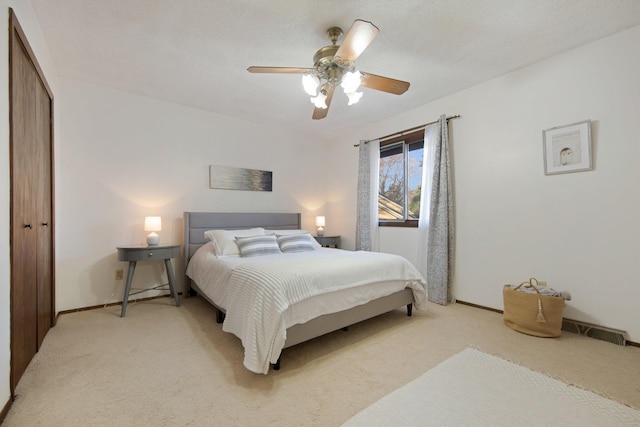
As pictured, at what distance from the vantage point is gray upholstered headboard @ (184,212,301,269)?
3570mm

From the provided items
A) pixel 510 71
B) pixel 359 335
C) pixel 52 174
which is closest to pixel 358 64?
pixel 510 71

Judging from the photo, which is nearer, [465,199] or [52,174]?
[52,174]

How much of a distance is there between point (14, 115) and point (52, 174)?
1259 mm

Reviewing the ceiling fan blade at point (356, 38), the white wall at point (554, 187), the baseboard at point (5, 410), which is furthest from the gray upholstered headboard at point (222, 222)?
the ceiling fan blade at point (356, 38)

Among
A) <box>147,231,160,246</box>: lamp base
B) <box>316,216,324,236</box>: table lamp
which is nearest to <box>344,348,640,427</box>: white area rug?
<box>147,231,160,246</box>: lamp base

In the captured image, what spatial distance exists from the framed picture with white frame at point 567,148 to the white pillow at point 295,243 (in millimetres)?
2609

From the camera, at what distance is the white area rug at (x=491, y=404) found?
1.42 meters

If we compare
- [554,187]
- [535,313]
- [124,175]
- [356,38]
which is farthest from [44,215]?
[554,187]

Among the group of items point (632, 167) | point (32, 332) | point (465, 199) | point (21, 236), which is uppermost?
point (632, 167)

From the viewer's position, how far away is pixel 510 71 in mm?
2877

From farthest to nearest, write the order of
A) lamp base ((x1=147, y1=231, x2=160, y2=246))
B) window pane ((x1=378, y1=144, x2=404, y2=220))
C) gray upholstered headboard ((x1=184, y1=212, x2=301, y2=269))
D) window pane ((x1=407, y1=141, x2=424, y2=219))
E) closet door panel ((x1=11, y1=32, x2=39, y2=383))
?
1. window pane ((x1=378, y1=144, x2=404, y2=220))
2. window pane ((x1=407, y1=141, x2=424, y2=219))
3. gray upholstered headboard ((x1=184, y1=212, x2=301, y2=269))
4. lamp base ((x1=147, y1=231, x2=160, y2=246))
5. closet door panel ((x1=11, y1=32, x2=39, y2=383))

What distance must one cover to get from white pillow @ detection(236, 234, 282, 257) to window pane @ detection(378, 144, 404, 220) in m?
1.89

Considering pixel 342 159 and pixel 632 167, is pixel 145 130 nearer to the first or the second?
pixel 342 159

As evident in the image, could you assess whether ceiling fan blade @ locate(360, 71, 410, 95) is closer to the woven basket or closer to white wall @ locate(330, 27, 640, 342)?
white wall @ locate(330, 27, 640, 342)
